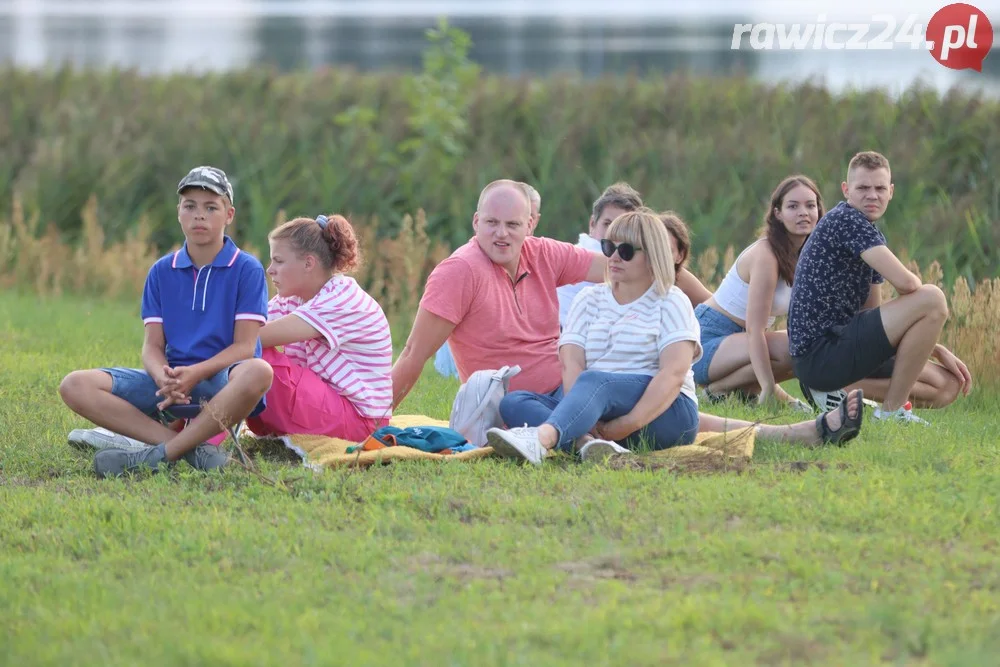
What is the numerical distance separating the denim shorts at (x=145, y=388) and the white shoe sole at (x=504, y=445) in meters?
1.17

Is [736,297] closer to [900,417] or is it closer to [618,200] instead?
[618,200]

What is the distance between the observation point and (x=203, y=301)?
238 inches

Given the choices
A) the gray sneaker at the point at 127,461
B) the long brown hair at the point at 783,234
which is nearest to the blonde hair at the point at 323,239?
the gray sneaker at the point at 127,461

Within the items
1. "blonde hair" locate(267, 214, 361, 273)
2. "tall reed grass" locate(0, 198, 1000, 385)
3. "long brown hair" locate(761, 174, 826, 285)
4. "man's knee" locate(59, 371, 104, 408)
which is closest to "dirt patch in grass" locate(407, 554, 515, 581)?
"man's knee" locate(59, 371, 104, 408)

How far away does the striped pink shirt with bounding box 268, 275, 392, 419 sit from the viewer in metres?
6.36

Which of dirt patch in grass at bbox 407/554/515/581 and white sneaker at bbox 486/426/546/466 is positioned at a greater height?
white sneaker at bbox 486/426/546/466

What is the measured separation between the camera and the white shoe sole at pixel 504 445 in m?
5.93

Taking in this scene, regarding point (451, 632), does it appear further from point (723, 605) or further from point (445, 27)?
point (445, 27)

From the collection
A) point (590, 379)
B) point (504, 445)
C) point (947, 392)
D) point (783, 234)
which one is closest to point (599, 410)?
point (590, 379)

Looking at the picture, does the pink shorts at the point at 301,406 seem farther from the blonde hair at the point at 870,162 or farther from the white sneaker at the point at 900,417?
the blonde hair at the point at 870,162

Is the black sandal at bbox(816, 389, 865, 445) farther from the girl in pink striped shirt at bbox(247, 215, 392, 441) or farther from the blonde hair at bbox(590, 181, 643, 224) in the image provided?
the girl in pink striped shirt at bbox(247, 215, 392, 441)

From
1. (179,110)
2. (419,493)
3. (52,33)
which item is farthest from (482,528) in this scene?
(52,33)

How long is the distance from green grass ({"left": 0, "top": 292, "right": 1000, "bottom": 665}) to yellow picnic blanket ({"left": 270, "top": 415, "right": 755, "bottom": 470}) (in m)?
0.11

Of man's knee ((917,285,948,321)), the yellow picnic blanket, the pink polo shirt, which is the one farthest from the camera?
man's knee ((917,285,948,321))
